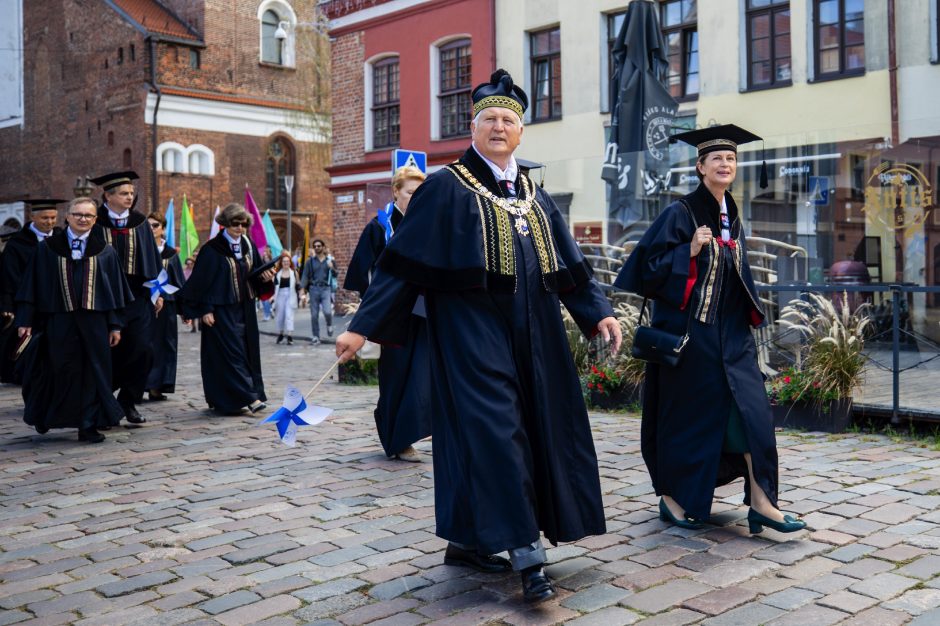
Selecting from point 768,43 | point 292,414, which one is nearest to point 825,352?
point 292,414

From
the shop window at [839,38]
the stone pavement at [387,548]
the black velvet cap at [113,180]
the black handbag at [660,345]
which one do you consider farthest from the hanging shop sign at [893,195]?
the shop window at [839,38]

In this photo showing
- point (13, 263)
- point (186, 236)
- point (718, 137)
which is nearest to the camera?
point (718, 137)

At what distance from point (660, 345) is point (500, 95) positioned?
61.9 inches

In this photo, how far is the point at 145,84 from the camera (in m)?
38.8

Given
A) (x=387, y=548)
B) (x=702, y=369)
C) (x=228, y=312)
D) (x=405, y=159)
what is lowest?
(x=387, y=548)

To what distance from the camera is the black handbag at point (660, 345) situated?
542 centimetres

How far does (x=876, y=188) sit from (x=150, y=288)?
673 cm

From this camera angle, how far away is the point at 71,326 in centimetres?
883

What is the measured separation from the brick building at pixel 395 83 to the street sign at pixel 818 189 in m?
13.0

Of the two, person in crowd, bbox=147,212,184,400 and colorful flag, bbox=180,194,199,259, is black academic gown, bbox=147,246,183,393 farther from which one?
colorful flag, bbox=180,194,199,259

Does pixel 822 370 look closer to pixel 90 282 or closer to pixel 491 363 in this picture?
pixel 491 363

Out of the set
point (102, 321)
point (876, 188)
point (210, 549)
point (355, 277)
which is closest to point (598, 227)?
point (876, 188)

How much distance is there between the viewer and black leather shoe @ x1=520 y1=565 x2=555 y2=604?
4266 mm

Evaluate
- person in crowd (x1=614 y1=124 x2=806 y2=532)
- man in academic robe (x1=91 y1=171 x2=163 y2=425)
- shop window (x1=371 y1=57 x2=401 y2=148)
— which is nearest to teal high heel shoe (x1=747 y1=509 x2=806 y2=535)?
person in crowd (x1=614 y1=124 x2=806 y2=532)
